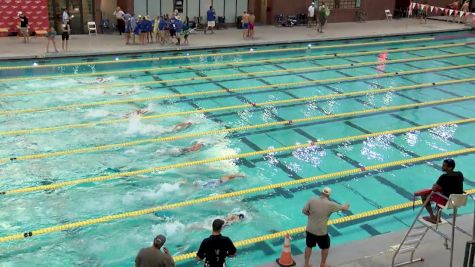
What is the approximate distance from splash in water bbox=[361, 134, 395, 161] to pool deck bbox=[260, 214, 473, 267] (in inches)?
146

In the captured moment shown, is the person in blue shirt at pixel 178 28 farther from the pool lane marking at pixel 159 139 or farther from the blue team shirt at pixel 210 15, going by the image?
the pool lane marking at pixel 159 139

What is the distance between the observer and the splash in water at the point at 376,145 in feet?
39.7

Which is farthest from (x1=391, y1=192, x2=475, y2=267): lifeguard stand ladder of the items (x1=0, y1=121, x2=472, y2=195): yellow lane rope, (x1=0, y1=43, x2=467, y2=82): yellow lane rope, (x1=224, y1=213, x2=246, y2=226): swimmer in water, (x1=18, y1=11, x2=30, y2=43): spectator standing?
(x1=18, y1=11, x2=30, y2=43): spectator standing

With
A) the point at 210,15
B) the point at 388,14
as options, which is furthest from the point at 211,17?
the point at 388,14

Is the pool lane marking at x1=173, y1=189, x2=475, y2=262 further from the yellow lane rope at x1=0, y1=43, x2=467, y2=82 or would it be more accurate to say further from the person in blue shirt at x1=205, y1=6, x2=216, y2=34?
the person in blue shirt at x1=205, y1=6, x2=216, y2=34

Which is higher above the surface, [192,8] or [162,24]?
[192,8]

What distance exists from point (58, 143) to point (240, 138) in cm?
422

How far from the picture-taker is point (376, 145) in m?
12.7

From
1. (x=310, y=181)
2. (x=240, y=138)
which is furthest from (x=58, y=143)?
(x=310, y=181)

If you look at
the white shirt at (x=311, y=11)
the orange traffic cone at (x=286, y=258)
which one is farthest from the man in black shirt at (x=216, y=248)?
the white shirt at (x=311, y=11)

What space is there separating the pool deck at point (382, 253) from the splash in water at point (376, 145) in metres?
3.70

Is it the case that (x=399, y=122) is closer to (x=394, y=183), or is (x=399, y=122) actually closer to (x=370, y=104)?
(x=370, y=104)

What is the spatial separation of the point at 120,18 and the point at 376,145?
15.1 m

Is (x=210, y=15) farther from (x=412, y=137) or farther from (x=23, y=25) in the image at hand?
(x=412, y=137)
